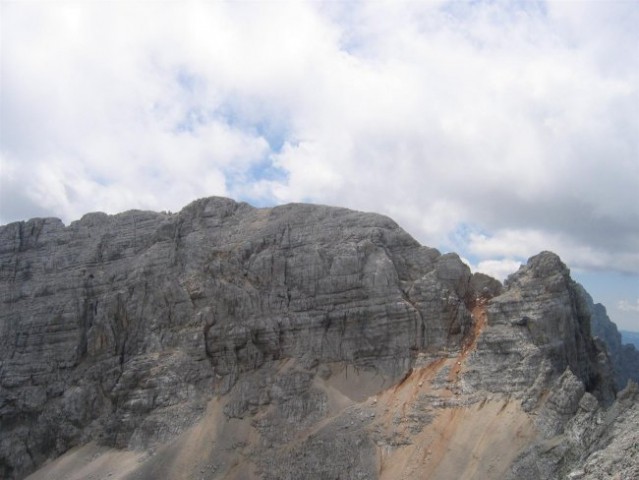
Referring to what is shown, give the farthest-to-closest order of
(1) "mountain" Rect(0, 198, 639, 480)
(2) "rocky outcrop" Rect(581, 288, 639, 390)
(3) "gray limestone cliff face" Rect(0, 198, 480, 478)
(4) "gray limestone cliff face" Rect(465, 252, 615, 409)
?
(2) "rocky outcrop" Rect(581, 288, 639, 390), (3) "gray limestone cliff face" Rect(0, 198, 480, 478), (4) "gray limestone cliff face" Rect(465, 252, 615, 409), (1) "mountain" Rect(0, 198, 639, 480)

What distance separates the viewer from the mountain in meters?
45.6

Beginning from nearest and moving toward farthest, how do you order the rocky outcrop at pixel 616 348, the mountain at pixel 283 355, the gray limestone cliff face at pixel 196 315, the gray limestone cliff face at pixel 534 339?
1. the mountain at pixel 283 355
2. the gray limestone cliff face at pixel 534 339
3. the gray limestone cliff face at pixel 196 315
4. the rocky outcrop at pixel 616 348

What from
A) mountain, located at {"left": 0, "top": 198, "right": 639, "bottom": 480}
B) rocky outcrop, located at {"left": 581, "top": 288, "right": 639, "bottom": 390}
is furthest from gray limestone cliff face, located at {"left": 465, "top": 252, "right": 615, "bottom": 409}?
rocky outcrop, located at {"left": 581, "top": 288, "right": 639, "bottom": 390}

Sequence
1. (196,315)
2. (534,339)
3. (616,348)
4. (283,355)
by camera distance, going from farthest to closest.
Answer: (616,348), (196,315), (283,355), (534,339)

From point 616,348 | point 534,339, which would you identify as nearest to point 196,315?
point 534,339

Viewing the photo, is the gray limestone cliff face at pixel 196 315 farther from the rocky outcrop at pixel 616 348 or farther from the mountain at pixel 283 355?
the rocky outcrop at pixel 616 348

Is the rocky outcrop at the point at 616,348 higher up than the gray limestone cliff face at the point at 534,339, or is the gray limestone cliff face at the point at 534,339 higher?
the rocky outcrop at the point at 616,348

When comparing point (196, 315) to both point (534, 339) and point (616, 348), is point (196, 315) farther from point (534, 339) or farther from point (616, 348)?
point (616, 348)

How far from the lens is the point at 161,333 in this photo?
186 ft

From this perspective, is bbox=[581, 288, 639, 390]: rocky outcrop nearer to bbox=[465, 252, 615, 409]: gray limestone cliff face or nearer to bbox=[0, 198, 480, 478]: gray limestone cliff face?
bbox=[465, 252, 615, 409]: gray limestone cliff face

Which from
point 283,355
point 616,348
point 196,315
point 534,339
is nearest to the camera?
point 534,339

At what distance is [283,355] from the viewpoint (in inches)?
2124

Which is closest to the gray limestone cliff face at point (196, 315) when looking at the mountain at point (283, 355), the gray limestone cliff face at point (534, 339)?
the mountain at point (283, 355)

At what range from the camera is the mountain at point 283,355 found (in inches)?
1795
